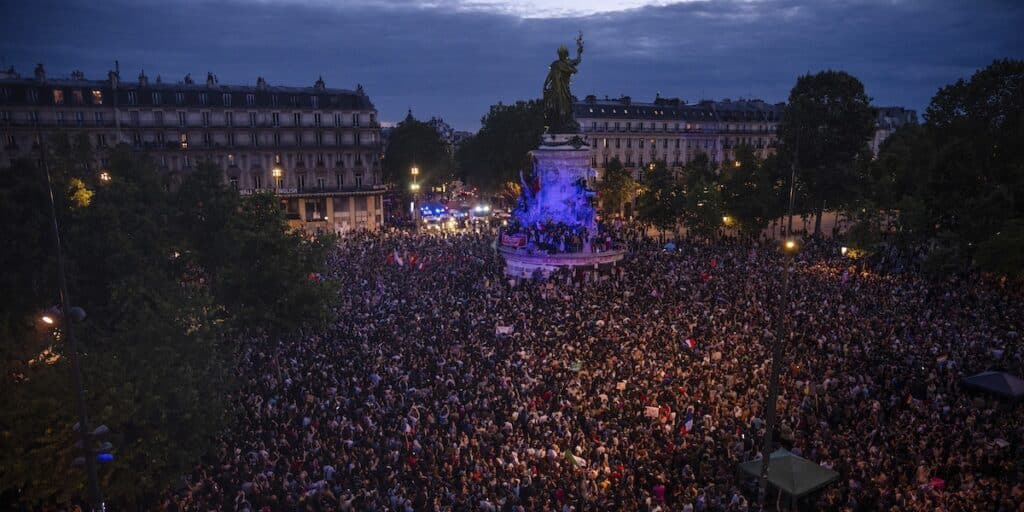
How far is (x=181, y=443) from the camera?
16.5m

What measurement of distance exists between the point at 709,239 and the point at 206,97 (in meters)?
44.3

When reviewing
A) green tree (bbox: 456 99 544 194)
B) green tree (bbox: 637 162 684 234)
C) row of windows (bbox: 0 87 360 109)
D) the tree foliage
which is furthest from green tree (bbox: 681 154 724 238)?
row of windows (bbox: 0 87 360 109)

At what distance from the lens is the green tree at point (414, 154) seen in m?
76.2

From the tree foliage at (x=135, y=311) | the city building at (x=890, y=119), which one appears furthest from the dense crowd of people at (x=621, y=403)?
the city building at (x=890, y=119)

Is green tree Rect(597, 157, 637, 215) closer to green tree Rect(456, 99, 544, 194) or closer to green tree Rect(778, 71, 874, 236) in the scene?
green tree Rect(456, 99, 544, 194)

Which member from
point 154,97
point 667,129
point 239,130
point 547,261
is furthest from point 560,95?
point 667,129

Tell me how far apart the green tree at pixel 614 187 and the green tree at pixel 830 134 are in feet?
59.2

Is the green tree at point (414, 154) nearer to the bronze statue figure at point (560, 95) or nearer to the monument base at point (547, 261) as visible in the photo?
the bronze statue figure at point (560, 95)

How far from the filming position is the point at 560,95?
41875 mm

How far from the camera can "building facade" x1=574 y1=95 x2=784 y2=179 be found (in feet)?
261

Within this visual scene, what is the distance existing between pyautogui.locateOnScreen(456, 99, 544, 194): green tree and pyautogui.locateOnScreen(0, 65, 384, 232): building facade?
1516 centimetres

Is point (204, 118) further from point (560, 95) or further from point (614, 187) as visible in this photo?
point (614, 187)

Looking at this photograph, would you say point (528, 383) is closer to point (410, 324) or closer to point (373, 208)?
point (410, 324)

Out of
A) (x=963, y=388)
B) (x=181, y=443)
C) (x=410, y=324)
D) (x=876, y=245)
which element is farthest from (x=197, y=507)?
(x=876, y=245)
